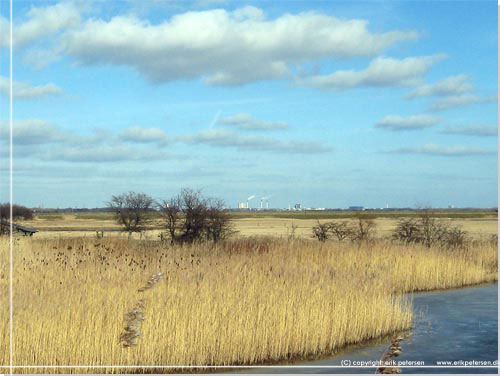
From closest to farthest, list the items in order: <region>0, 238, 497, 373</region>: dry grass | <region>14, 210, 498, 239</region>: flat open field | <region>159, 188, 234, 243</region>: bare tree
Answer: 1. <region>0, 238, 497, 373</region>: dry grass
2. <region>159, 188, 234, 243</region>: bare tree
3. <region>14, 210, 498, 239</region>: flat open field

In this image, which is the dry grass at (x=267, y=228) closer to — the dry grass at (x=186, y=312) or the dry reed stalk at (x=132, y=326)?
the dry grass at (x=186, y=312)

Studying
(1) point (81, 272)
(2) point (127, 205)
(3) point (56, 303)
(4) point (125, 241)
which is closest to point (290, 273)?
(1) point (81, 272)

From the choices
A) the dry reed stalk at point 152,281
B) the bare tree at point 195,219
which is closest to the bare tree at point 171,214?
the bare tree at point 195,219

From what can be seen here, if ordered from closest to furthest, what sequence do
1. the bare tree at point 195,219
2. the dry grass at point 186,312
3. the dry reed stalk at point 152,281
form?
1. the dry grass at point 186,312
2. the dry reed stalk at point 152,281
3. the bare tree at point 195,219

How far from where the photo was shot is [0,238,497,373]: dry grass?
28.9 feet

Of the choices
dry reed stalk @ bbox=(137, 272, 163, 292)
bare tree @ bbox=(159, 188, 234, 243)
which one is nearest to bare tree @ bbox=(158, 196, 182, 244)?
bare tree @ bbox=(159, 188, 234, 243)

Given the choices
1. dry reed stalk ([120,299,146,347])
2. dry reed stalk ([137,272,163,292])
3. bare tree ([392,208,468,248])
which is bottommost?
dry reed stalk ([120,299,146,347])

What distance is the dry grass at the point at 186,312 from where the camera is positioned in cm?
882

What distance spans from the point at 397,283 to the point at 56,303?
33.4 ft

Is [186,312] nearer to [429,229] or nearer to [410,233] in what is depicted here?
[429,229]

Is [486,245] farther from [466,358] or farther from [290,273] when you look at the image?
[466,358]

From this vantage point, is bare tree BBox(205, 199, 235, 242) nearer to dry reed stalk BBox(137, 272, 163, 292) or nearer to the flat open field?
the flat open field

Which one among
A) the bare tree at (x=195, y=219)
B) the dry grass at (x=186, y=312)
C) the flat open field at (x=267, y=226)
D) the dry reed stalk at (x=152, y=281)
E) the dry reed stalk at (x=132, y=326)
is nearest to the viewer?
the dry grass at (x=186, y=312)

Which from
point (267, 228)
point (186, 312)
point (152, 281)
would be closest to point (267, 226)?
point (267, 228)
